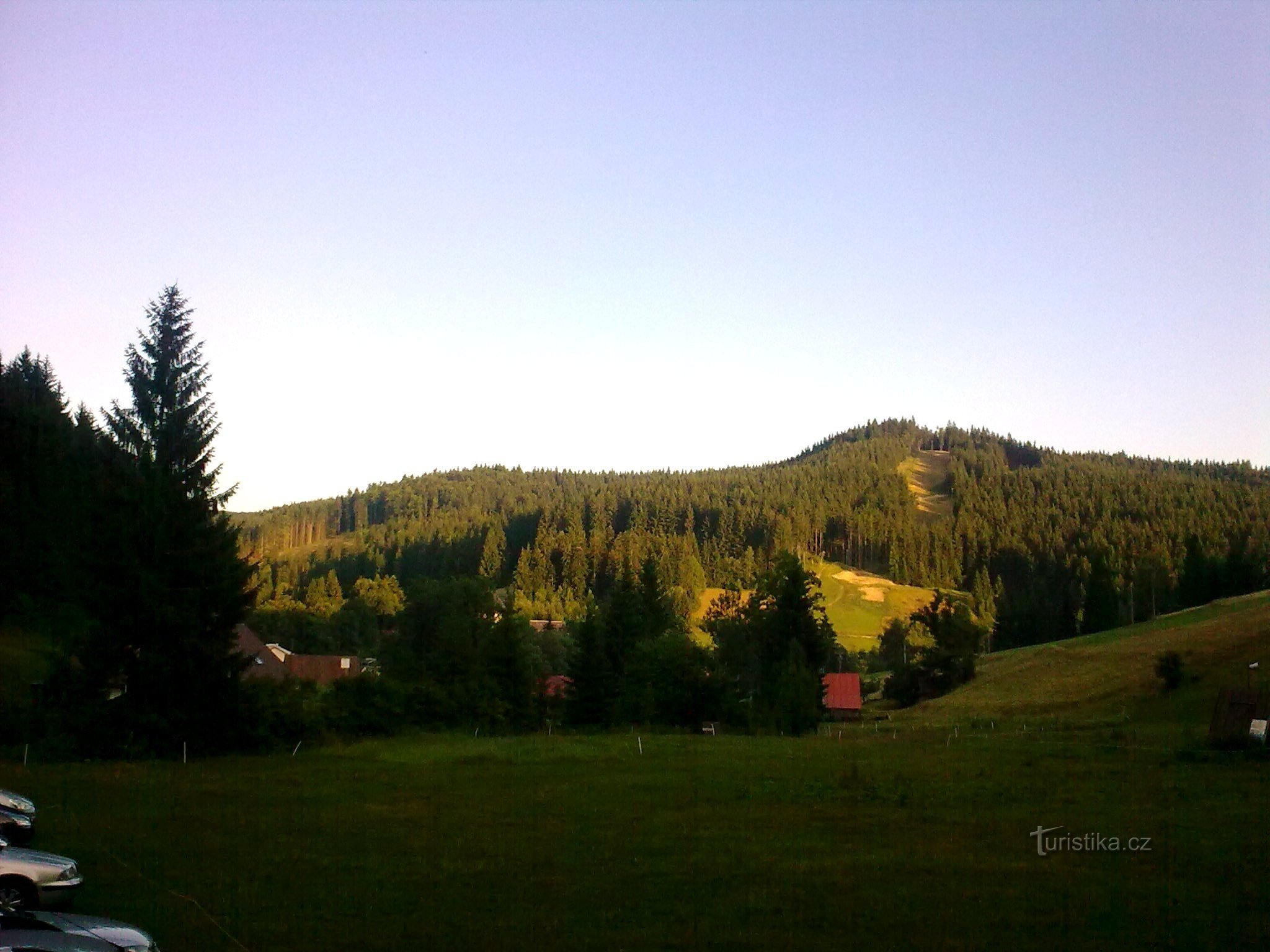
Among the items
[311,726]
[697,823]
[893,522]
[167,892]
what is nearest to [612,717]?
[311,726]

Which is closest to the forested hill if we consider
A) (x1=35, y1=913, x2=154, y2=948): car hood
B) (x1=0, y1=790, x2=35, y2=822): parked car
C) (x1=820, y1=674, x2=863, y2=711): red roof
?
(x1=820, y1=674, x2=863, y2=711): red roof

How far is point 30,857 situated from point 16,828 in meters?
5.36

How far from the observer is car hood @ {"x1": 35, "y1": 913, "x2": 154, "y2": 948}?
942 cm

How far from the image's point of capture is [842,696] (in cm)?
7706

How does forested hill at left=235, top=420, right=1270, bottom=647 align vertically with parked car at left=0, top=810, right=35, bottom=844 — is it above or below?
above

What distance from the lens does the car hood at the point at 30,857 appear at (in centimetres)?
1278

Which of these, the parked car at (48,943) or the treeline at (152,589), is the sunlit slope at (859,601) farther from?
the parked car at (48,943)

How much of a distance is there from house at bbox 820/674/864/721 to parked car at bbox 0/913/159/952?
225 feet

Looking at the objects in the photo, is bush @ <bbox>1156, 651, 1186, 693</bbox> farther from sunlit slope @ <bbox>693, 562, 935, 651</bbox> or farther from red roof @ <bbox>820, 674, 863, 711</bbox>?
sunlit slope @ <bbox>693, 562, 935, 651</bbox>

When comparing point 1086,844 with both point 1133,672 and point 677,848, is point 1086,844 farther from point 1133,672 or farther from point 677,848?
point 1133,672

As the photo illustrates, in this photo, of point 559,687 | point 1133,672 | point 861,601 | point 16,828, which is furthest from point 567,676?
point 861,601

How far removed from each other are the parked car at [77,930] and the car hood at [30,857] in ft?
10.4

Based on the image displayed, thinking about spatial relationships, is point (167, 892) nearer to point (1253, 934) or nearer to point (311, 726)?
point (1253, 934)

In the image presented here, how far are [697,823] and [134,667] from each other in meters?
25.7
